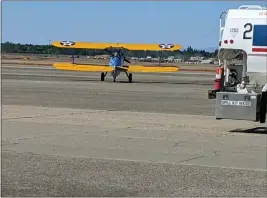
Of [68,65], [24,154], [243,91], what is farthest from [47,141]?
[68,65]

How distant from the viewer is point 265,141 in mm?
12336

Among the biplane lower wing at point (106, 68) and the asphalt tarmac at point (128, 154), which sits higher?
the biplane lower wing at point (106, 68)

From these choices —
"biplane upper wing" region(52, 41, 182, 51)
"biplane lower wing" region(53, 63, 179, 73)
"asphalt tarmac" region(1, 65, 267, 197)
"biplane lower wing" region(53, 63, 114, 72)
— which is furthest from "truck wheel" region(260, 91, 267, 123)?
"biplane upper wing" region(52, 41, 182, 51)

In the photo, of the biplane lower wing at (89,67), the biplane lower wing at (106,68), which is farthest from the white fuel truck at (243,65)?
the biplane lower wing at (89,67)

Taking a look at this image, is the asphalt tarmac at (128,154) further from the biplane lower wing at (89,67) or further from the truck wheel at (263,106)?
the biplane lower wing at (89,67)

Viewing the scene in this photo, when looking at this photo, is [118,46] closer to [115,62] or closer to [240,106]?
[115,62]

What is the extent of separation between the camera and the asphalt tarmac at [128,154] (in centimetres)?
761

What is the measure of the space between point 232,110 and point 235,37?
184 centimetres

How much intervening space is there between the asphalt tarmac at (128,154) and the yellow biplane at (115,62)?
24.5 metres

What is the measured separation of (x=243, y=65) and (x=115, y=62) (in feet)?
94.7

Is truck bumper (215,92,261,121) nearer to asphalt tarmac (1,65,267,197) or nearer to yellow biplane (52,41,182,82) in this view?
asphalt tarmac (1,65,267,197)

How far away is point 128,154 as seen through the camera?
10133 millimetres

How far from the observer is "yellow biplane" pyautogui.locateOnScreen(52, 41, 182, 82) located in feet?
141

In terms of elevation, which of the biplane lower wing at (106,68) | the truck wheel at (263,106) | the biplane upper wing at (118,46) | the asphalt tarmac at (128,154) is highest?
the biplane upper wing at (118,46)
